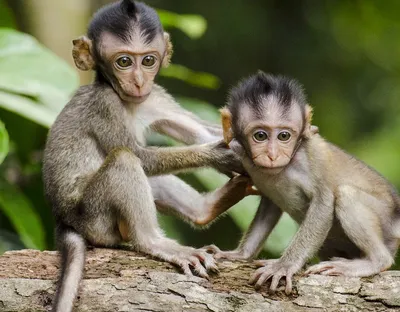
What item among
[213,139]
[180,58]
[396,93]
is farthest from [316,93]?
[213,139]

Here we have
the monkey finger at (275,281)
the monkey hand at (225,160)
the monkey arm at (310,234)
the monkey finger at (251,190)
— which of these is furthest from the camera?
the monkey finger at (251,190)

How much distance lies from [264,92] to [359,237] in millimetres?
1157

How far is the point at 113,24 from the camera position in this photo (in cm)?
582

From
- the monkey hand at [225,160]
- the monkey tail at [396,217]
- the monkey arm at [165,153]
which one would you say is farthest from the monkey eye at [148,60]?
the monkey tail at [396,217]

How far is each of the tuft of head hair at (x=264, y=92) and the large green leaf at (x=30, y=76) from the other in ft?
6.72

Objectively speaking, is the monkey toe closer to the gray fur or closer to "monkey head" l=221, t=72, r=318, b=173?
the gray fur

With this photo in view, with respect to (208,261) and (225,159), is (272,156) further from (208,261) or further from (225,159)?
(208,261)

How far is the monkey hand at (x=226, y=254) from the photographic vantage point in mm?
5695

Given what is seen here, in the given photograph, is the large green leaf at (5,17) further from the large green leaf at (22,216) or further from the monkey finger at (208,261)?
the monkey finger at (208,261)

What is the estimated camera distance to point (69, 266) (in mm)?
5172

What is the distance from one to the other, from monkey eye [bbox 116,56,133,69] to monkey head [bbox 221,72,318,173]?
0.76 metres

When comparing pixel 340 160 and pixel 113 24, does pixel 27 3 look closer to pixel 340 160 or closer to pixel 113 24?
pixel 113 24

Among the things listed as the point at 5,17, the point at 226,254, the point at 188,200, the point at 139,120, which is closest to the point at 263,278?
the point at 226,254

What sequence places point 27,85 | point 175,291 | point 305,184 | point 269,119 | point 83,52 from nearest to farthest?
1. point 175,291
2. point 269,119
3. point 305,184
4. point 83,52
5. point 27,85
